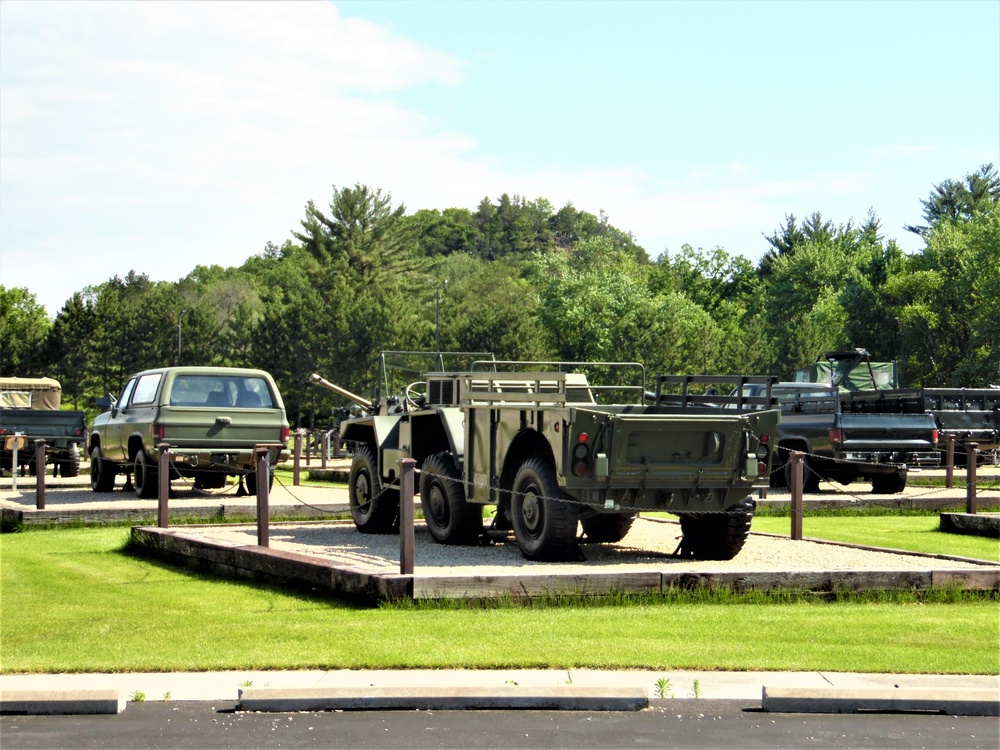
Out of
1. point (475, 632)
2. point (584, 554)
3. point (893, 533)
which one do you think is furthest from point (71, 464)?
point (475, 632)

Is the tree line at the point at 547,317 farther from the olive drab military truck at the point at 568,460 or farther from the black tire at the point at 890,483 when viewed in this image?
the olive drab military truck at the point at 568,460

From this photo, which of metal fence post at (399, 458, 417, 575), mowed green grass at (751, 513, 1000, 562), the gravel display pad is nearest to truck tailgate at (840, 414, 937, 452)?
mowed green grass at (751, 513, 1000, 562)

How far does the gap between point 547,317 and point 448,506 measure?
2995 inches

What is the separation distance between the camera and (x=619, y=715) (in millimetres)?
7473

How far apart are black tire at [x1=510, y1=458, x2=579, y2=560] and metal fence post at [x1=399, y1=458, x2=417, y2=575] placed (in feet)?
6.70

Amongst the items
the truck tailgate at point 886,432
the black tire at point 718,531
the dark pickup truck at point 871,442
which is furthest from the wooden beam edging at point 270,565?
the truck tailgate at point 886,432

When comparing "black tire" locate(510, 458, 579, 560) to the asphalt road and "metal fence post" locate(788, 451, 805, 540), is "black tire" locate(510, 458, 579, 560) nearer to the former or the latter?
"metal fence post" locate(788, 451, 805, 540)

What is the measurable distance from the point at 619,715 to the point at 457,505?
7.84 metres

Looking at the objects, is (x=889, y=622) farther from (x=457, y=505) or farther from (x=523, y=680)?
(x=457, y=505)

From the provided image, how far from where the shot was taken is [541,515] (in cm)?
1344

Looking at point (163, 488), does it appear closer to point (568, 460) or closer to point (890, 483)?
point (568, 460)

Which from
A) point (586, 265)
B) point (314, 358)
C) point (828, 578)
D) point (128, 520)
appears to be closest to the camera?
point (828, 578)

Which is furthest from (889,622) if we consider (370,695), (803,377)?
(803,377)

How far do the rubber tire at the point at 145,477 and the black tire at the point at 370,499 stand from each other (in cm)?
627
